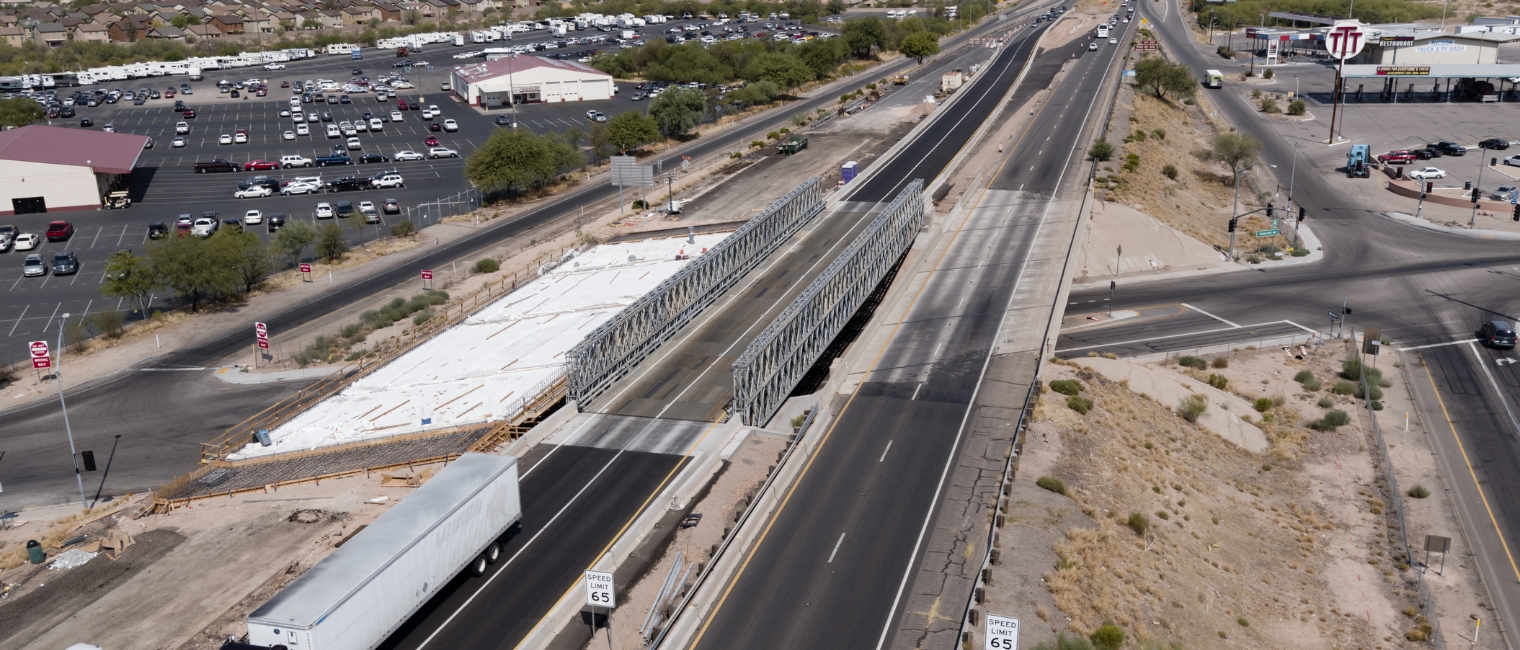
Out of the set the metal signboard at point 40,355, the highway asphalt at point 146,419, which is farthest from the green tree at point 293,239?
the metal signboard at point 40,355

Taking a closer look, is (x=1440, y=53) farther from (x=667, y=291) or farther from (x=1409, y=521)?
(x=667, y=291)

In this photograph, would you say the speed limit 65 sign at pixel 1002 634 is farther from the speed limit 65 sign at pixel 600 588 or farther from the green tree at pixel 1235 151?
the green tree at pixel 1235 151

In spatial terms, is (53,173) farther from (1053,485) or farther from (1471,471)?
(1471,471)

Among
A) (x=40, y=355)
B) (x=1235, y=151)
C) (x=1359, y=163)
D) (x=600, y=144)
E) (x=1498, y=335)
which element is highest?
(x=600, y=144)

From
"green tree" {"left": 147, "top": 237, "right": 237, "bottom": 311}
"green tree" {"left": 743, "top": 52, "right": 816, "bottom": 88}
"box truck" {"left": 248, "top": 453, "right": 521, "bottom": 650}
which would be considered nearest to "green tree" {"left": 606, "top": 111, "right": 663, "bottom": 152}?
"green tree" {"left": 743, "top": 52, "right": 816, "bottom": 88}

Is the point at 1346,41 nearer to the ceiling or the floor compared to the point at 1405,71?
nearer to the ceiling

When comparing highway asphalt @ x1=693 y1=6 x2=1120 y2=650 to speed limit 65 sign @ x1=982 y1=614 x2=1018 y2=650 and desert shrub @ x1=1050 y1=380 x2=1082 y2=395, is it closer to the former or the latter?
desert shrub @ x1=1050 y1=380 x2=1082 y2=395

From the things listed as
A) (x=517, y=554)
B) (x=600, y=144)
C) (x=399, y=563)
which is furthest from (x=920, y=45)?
(x=399, y=563)
